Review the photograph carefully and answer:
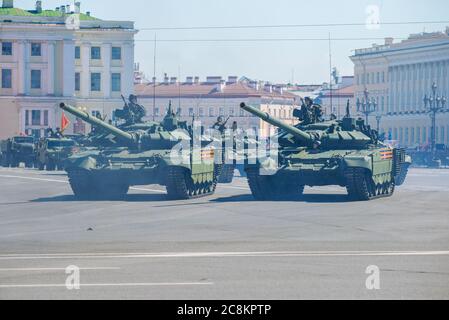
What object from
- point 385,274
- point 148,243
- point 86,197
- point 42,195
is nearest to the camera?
point 385,274

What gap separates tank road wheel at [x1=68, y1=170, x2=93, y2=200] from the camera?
38000mm

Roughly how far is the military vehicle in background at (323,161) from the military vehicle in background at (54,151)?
28143 millimetres

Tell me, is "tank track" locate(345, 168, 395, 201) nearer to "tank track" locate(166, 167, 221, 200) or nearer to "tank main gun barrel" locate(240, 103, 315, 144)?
"tank main gun barrel" locate(240, 103, 315, 144)

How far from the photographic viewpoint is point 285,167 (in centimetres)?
3675

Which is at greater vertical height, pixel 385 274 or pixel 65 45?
pixel 65 45

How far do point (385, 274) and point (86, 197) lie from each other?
2174 centimetres

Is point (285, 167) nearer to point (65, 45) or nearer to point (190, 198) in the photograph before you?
point (190, 198)

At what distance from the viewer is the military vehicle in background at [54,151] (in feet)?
220

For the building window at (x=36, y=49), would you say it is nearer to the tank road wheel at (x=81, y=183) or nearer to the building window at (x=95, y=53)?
the building window at (x=95, y=53)

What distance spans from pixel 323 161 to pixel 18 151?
140 feet

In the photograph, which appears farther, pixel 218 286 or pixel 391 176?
pixel 391 176

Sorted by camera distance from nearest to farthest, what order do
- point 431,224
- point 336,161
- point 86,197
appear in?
point 431,224 < point 336,161 < point 86,197

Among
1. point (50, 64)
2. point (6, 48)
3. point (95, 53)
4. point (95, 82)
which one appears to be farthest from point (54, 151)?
point (95, 53)
